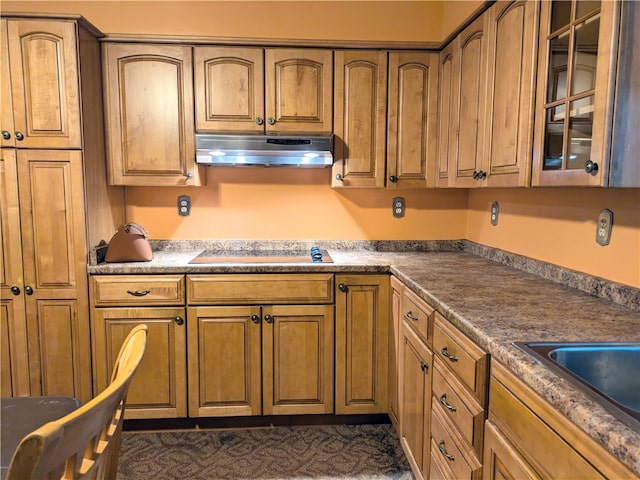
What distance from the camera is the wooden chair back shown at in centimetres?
58

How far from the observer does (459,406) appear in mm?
1393

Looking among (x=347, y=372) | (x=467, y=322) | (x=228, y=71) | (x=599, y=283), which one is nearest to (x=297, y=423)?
(x=347, y=372)

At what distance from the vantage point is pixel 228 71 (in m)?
2.51

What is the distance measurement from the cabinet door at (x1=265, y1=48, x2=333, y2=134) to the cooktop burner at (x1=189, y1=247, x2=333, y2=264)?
744 millimetres

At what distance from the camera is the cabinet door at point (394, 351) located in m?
2.23

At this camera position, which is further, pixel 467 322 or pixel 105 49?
pixel 105 49

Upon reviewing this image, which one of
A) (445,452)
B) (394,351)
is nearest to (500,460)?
(445,452)

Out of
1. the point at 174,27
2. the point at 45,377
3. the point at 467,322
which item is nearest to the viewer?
the point at 467,322

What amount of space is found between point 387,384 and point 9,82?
2473 mm

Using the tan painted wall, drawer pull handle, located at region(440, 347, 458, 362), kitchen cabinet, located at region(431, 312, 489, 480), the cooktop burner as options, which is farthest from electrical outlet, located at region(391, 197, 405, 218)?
drawer pull handle, located at region(440, 347, 458, 362)

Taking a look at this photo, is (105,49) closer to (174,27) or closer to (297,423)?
(174,27)

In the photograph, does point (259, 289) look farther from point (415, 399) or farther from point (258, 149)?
point (415, 399)

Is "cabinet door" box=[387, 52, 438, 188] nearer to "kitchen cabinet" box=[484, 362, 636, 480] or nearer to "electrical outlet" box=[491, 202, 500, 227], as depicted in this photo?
"electrical outlet" box=[491, 202, 500, 227]

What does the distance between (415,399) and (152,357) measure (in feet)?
4.47
